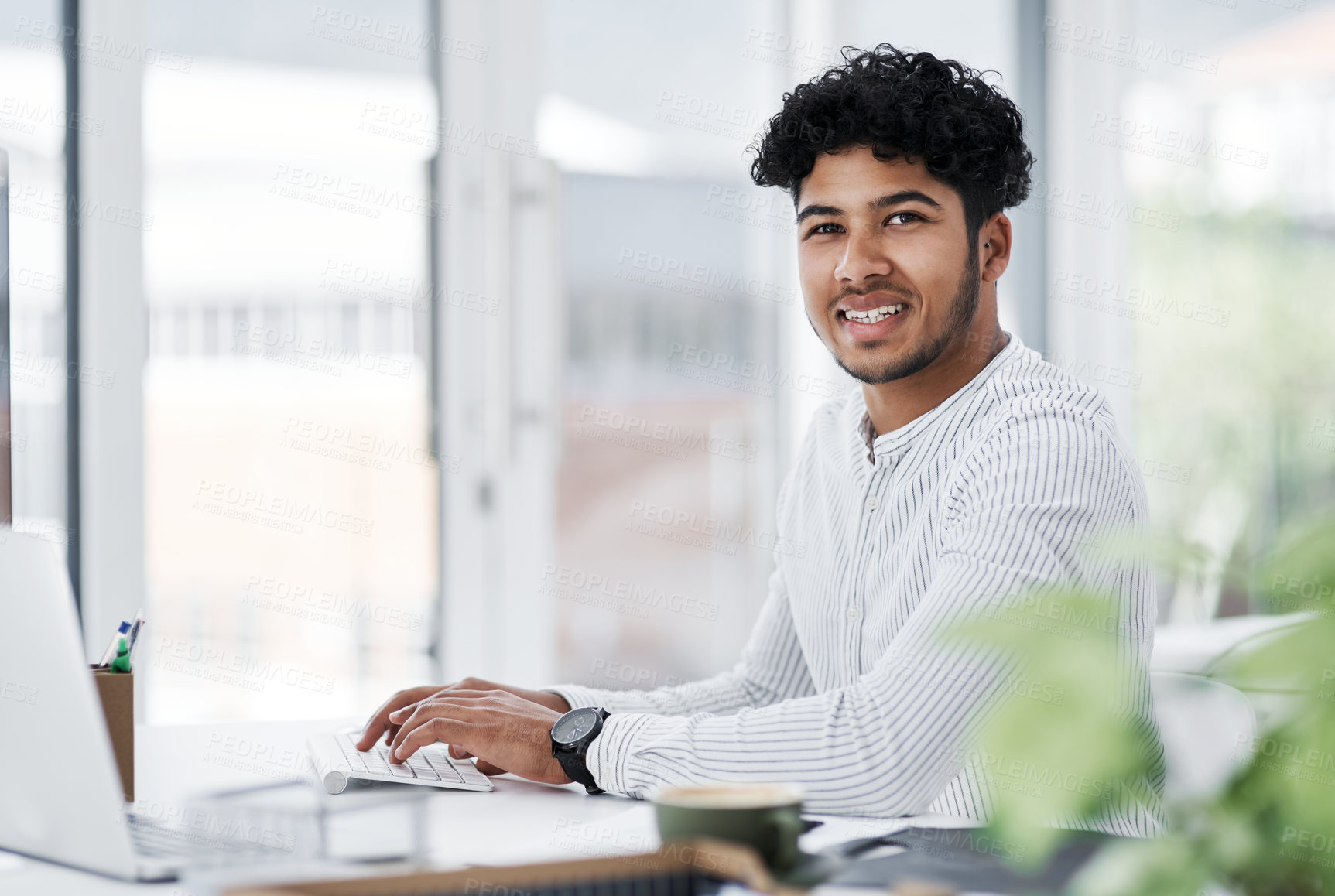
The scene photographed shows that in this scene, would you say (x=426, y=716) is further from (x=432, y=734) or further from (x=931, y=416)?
(x=931, y=416)

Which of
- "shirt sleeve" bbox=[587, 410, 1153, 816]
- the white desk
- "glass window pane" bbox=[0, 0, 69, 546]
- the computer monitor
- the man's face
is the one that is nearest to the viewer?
the white desk

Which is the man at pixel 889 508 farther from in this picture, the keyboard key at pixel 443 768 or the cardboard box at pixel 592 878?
the cardboard box at pixel 592 878

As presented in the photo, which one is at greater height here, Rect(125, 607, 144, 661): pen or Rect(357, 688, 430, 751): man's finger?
Rect(125, 607, 144, 661): pen

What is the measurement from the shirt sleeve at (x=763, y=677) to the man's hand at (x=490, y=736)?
29 centimetres

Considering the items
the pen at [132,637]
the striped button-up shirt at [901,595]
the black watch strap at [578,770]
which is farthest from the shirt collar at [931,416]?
the pen at [132,637]

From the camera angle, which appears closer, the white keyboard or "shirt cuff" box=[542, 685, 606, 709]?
the white keyboard

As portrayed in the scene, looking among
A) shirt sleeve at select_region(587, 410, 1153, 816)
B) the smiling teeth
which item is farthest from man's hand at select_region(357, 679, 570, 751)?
the smiling teeth

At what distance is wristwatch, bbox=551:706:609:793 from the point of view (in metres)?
1.18

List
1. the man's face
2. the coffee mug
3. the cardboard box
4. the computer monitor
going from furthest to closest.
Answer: the man's face < the computer monitor < the coffee mug < the cardboard box

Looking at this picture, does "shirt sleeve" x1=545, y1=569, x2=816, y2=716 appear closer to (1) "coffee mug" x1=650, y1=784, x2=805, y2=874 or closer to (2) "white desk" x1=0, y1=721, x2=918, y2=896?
(2) "white desk" x1=0, y1=721, x2=918, y2=896

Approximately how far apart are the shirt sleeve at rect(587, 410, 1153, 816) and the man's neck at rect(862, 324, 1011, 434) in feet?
0.88

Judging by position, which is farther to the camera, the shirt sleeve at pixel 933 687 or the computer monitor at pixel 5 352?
the computer monitor at pixel 5 352

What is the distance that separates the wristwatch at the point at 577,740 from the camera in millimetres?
1180

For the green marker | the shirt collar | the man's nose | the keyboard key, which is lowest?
the keyboard key
